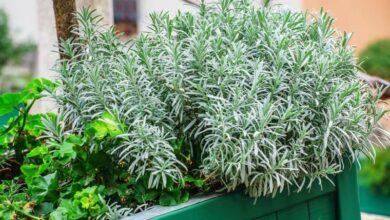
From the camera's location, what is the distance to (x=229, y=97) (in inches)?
58.8

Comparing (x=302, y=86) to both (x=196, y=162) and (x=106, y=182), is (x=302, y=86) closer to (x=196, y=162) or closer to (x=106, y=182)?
(x=196, y=162)

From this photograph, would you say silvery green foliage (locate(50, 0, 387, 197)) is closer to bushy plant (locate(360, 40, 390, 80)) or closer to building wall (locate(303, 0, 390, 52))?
bushy plant (locate(360, 40, 390, 80))

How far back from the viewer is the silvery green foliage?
4.74 feet

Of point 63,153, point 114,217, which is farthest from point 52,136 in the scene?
point 114,217

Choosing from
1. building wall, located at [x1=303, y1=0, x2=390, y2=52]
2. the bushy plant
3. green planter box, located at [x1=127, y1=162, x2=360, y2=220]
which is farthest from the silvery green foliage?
building wall, located at [x1=303, y1=0, x2=390, y2=52]

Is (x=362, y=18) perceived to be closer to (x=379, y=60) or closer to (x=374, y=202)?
(x=379, y=60)

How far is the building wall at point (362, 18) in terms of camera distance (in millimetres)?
5941

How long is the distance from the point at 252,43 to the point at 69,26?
65 centimetres

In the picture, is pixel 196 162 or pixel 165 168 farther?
pixel 196 162

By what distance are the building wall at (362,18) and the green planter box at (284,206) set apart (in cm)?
417

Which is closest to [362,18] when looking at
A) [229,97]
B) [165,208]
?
[229,97]

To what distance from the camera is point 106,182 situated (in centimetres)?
155

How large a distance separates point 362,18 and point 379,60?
1263 millimetres

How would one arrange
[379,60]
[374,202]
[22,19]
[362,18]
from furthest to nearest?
[22,19] → [362,18] → [379,60] → [374,202]
